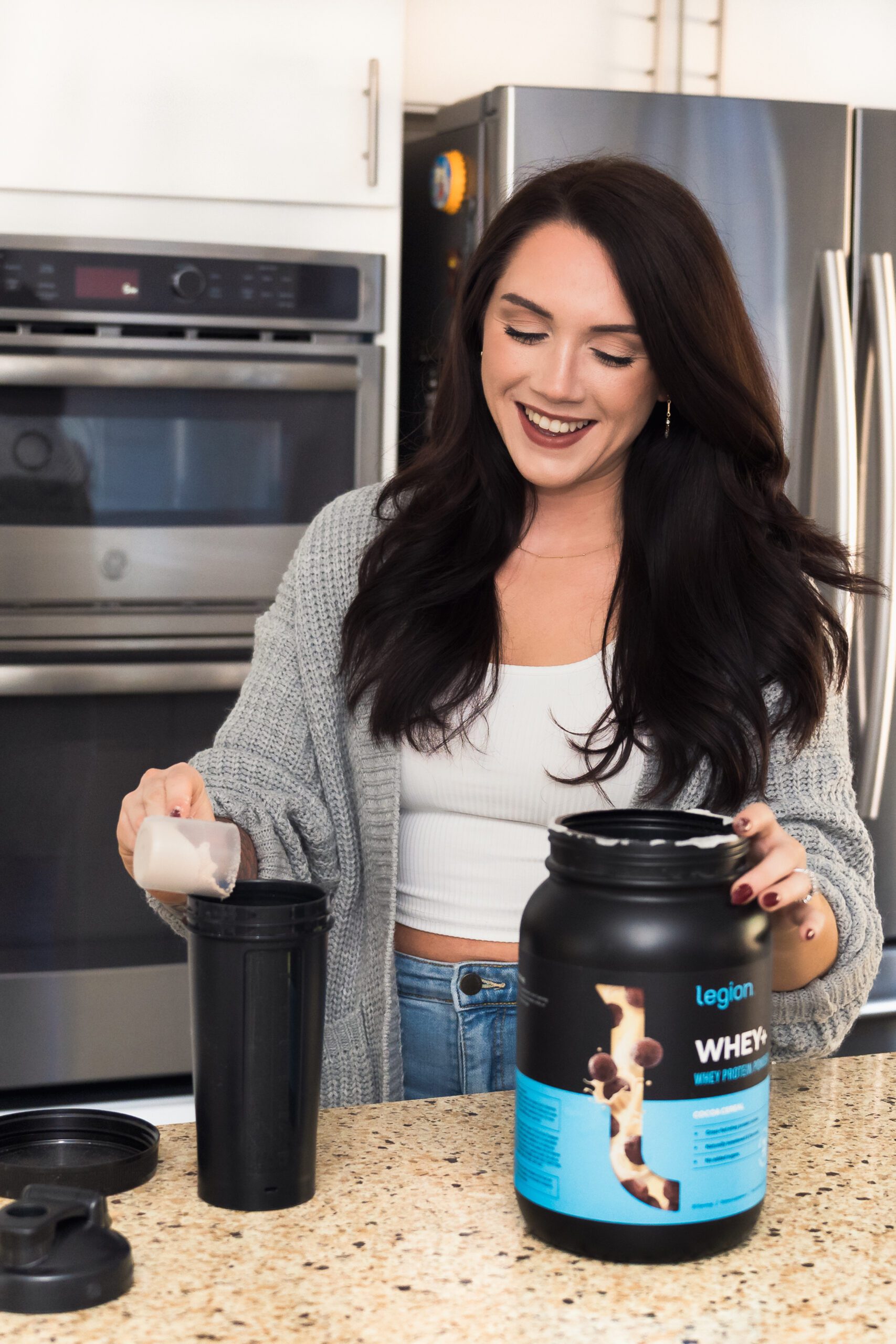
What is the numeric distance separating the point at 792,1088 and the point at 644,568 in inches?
18.7

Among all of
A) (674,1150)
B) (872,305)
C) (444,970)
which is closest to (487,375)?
(444,970)

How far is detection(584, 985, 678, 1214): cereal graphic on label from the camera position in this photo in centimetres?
68

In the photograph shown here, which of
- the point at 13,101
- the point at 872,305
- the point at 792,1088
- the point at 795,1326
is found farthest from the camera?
the point at 872,305

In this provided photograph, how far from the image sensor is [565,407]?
1.19 m

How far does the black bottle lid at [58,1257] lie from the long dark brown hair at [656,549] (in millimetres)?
605

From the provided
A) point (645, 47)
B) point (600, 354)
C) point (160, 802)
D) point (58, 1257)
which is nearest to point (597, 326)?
point (600, 354)

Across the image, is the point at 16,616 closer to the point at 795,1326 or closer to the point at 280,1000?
the point at 280,1000

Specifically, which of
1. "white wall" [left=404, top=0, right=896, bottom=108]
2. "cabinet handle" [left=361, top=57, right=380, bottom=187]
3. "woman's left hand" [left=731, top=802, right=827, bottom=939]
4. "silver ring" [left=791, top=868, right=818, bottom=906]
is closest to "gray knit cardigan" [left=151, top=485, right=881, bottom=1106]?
"silver ring" [left=791, top=868, right=818, bottom=906]

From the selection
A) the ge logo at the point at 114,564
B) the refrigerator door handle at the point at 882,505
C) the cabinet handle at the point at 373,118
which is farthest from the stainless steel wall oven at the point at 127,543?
the refrigerator door handle at the point at 882,505

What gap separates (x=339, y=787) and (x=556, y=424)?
376 millimetres

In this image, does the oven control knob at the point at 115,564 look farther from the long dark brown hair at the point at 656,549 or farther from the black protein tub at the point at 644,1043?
the black protein tub at the point at 644,1043

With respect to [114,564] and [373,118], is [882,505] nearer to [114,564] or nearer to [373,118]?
[373,118]

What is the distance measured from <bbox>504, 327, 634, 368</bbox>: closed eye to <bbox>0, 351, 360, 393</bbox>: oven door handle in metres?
0.77

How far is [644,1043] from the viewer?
0.68m
